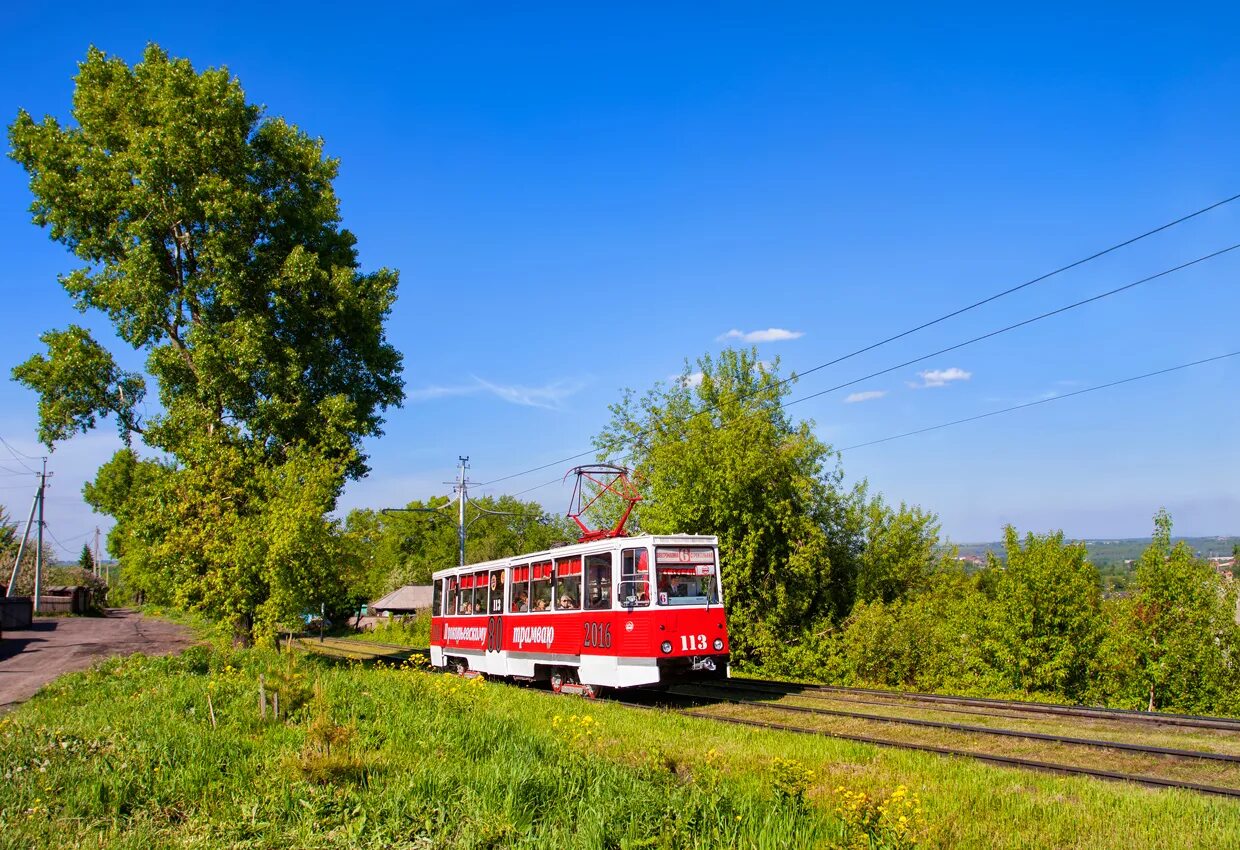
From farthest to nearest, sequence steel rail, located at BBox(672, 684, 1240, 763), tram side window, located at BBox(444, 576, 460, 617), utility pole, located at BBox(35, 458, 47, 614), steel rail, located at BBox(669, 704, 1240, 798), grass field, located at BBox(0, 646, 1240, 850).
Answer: utility pole, located at BBox(35, 458, 47, 614) < tram side window, located at BBox(444, 576, 460, 617) < steel rail, located at BBox(672, 684, 1240, 763) < steel rail, located at BBox(669, 704, 1240, 798) < grass field, located at BBox(0, 646, 1240, 850)

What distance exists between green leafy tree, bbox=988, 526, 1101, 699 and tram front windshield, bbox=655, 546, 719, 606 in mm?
8431

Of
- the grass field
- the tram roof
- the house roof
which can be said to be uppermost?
the tram roof

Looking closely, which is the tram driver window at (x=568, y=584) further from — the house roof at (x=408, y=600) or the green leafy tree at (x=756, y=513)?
the house roof at (x=408, y=600)

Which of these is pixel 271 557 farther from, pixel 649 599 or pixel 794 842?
pixel 794 842

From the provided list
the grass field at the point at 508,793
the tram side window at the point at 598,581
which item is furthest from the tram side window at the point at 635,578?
the grass field at the point at 508,793

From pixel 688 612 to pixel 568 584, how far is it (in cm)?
337

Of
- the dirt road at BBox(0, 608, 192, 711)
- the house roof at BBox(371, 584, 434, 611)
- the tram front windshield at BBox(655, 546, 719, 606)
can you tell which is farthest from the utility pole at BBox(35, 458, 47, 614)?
the tram front windshield at BBox(655, 546, 719, 606)

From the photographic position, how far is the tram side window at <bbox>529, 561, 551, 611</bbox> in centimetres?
1989

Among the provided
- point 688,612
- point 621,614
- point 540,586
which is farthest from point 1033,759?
point 540,586

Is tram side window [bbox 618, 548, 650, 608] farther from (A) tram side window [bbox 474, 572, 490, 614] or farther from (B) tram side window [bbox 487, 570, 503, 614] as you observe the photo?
(A) tram side window [bbox 474, 572, 490, 614]

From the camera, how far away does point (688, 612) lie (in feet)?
54.7

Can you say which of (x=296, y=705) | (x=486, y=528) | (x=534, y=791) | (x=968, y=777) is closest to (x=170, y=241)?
(x=296, y=705)

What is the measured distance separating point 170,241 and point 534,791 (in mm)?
25245

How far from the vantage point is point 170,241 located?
26.6 m
